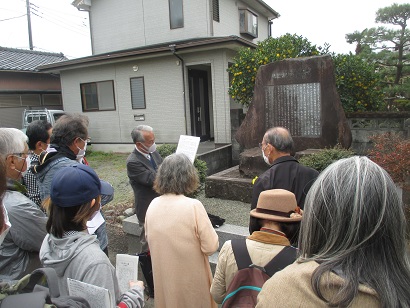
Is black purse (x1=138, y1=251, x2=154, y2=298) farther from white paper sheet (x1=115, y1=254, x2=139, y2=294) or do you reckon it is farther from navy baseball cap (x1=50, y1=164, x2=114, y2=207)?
navy baseball cap (x1=50, y1=164, x2=114, y2=207)

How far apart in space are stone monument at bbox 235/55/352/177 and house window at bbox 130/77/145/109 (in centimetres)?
695

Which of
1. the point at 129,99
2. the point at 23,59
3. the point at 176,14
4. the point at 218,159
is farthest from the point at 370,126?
the point at 23,59

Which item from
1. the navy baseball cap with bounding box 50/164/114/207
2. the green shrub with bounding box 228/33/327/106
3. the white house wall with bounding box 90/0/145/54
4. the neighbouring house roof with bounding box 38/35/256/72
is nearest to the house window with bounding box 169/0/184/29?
the neighbouring house roof with bounding box 38/35/256/72

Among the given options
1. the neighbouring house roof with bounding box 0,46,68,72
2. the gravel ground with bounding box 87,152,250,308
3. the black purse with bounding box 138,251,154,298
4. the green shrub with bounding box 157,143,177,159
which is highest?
the neighbouring house roof with bounding box 0,46,68,72

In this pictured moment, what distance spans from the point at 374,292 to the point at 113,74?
13.5 meters

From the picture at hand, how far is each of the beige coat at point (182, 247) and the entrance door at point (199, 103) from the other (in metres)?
10.3

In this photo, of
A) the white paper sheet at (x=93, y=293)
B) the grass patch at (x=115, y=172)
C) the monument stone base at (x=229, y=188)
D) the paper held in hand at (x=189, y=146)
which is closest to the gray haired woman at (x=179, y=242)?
the white paper sheet at (x=93, y=293)

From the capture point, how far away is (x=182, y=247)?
2512mm

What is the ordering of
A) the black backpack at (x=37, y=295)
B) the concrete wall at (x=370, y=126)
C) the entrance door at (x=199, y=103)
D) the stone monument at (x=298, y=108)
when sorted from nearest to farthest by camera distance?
1. the black backpack at (x=37, y=295)
2. the stone monument at (x=298, y=108)
3. the concrete wall at (x=370, y=126)
4. the entrance door at (x=199, y=103)

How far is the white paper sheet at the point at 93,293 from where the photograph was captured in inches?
56.1

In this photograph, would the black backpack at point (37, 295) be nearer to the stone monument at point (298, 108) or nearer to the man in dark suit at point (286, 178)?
the man in dark suit at point (286, 178)

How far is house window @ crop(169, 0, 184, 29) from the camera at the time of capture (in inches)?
500

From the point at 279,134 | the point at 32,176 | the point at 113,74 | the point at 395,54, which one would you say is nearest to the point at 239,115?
the point at 395,54

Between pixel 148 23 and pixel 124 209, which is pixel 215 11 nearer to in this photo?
pixel 148 23
